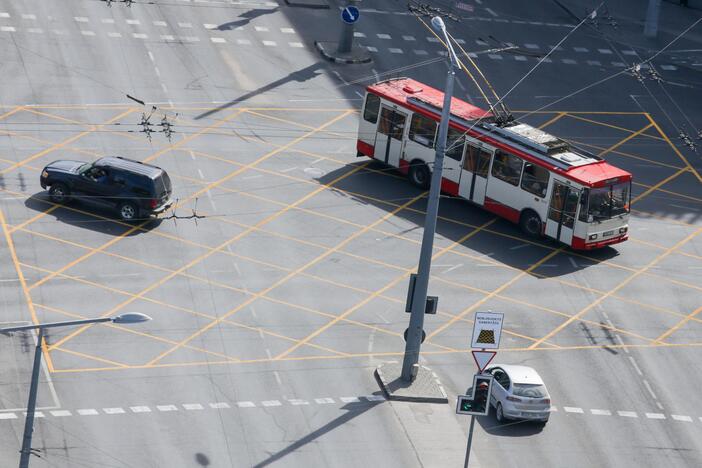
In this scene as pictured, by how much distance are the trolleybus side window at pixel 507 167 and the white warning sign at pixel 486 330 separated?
1672cm

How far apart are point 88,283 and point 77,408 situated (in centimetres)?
766

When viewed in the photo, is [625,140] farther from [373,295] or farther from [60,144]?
[60,144]

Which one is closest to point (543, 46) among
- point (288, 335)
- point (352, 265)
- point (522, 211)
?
point (522, 211)

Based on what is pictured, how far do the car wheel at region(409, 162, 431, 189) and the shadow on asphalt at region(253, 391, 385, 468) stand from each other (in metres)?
15.3

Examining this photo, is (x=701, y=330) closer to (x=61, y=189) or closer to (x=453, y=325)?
(x=453, y=325)

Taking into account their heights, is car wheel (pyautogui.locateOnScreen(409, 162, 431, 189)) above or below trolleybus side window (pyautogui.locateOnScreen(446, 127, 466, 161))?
below

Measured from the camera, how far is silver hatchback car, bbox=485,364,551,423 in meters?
40.9

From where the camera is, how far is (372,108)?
2265 inches

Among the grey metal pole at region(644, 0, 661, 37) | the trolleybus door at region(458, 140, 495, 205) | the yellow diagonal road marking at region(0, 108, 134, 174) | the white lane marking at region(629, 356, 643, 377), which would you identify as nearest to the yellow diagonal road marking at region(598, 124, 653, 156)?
the trolleybus door at region(458, 140, 495, 205)

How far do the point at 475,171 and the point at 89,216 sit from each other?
47.5 ft

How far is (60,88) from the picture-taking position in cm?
6125

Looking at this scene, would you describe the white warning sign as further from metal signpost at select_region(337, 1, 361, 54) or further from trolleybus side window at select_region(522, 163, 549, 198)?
metal signpost at select_region(337, 1, 361, 54)

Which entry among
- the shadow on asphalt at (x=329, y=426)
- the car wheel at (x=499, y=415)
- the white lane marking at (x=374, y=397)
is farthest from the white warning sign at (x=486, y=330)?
the white lane marking at (x=374, y=397)

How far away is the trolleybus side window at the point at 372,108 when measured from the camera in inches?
2258
